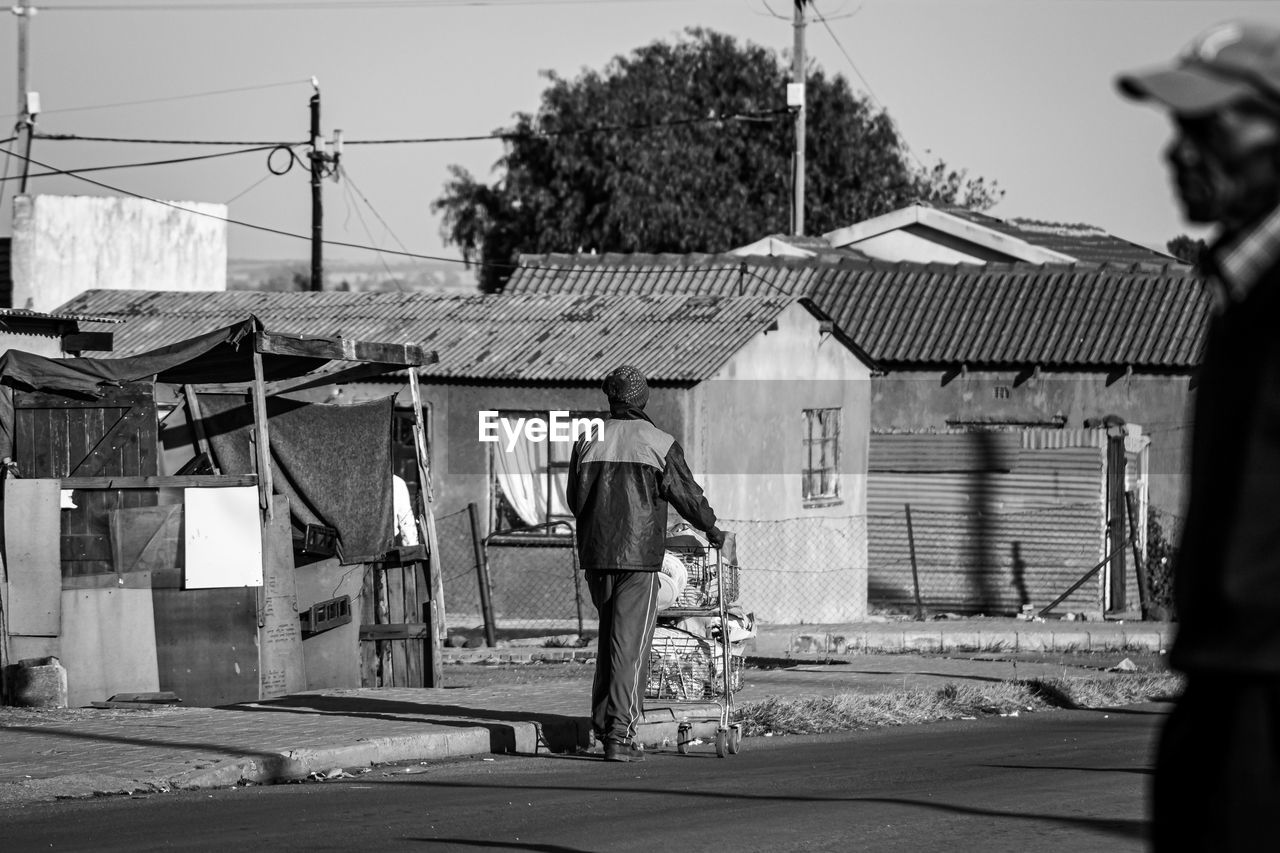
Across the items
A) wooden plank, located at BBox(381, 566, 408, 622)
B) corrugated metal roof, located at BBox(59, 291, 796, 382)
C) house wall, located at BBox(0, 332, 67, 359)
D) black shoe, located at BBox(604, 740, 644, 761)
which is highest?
corrugated metal roof, located at BBox(59, 291, 796, 382)

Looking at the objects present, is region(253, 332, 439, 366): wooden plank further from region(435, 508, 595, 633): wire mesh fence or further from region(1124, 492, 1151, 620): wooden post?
region(1124, 492, 1151, 620): wooden post

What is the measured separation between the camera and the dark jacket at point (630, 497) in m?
10.1

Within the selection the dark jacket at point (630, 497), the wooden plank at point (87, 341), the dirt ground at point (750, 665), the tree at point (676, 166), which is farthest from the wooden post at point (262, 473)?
the tree at point (676, 166)

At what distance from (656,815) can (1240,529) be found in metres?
5.64

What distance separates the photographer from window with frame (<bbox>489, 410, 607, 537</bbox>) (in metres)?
22.2

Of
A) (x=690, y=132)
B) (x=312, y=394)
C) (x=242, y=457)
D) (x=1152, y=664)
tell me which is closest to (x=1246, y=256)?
(x=242, y=457)

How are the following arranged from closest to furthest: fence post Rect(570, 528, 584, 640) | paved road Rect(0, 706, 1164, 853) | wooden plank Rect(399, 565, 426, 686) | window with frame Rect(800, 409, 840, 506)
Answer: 1. paved road Rect(0, 706, 1164, 853)
2. wooden plank Rect(399, 565, 426, 686)
3. fence post Rect(570, 528, 584, 640)
4. window with frame Rect(800, 409, 840, 506)

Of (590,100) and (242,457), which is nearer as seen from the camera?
(242,457)

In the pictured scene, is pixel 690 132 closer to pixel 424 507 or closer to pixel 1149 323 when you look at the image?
pixel 1149 323

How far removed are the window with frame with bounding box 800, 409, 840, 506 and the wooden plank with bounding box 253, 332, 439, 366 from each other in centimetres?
1015

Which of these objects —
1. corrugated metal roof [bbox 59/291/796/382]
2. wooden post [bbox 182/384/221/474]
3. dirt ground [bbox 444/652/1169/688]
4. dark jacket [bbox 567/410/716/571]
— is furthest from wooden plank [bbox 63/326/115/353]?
dark jacket [bbox 567/410/716/571]

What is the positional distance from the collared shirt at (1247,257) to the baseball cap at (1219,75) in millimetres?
210

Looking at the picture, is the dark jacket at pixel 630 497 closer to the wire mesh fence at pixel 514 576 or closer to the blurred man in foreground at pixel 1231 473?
the blurred man in foreground at pixel 1231 473

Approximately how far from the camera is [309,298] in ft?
86.4
